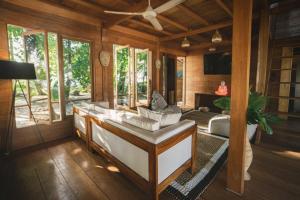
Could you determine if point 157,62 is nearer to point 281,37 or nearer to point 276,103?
point 281,37

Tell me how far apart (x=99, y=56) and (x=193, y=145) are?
10.2 feet

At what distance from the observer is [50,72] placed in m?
3.34

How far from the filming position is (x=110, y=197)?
1.74 meters

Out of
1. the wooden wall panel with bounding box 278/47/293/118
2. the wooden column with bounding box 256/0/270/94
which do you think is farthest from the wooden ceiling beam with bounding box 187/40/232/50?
the wooden column with bounding box 256/0/270/94

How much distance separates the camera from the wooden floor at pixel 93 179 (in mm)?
1773

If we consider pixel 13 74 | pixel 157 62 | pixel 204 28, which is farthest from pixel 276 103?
pixel 13 74

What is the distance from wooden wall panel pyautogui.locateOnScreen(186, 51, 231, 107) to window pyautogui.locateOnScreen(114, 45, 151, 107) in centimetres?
243

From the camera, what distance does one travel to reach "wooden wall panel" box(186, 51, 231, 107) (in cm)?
649

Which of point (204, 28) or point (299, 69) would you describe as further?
point (299, 69)

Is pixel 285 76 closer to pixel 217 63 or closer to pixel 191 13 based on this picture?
pixel 217 63

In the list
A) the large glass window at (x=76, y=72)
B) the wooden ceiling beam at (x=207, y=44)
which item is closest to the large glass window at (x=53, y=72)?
the large glass window at (x=76, y=72)

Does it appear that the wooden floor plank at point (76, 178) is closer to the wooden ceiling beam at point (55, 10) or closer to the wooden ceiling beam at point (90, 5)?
the wooden ceiling beam at point (55, 10)

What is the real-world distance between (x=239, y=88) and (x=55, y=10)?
354cm

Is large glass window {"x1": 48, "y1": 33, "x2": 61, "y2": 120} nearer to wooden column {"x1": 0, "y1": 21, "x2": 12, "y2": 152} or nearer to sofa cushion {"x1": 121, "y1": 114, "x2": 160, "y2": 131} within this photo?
wooden column {"x1": 0, "y1": 21, "x2": 12, "y2": 152}
